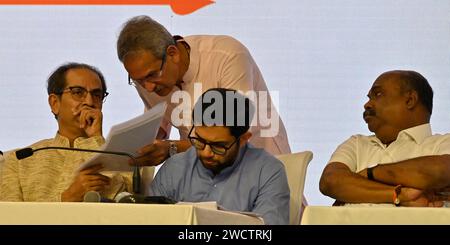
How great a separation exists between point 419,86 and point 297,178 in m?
0.49

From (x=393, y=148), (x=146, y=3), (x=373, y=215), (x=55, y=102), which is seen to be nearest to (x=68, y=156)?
(x=55, y=102)

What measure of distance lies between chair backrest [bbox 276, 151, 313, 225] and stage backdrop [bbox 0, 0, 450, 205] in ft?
2.03

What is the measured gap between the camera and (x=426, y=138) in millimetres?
3412

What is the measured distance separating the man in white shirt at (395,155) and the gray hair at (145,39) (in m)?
0.68

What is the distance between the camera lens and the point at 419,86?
3.45 m

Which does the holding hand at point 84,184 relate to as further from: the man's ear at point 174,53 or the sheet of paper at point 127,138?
the man's ear at point 174,53

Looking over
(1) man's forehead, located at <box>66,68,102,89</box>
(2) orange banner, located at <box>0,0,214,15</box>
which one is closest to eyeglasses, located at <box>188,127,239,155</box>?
(1) man's forehead, located at <box>66,68,102,89</box>

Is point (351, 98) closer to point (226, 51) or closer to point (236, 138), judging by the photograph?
point (226, 51)

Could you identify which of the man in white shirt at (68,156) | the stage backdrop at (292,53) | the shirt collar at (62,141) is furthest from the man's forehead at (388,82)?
the shirt collar at (62,141)

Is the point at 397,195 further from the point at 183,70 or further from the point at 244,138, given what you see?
the point at 183,70

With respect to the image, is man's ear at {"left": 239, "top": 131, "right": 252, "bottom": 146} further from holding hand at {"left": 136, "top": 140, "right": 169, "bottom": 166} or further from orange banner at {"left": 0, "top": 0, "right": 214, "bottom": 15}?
orange banner at {"left": 0, "top": 0, "right": 214, "bottom": 15}

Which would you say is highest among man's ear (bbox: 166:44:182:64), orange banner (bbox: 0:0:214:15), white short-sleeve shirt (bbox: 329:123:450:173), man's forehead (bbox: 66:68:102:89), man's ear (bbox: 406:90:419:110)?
orange banner (bbox: 0:0:214:15)

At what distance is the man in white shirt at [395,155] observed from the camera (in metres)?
3.27

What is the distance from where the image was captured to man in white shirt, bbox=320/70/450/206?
3268 millimetres
